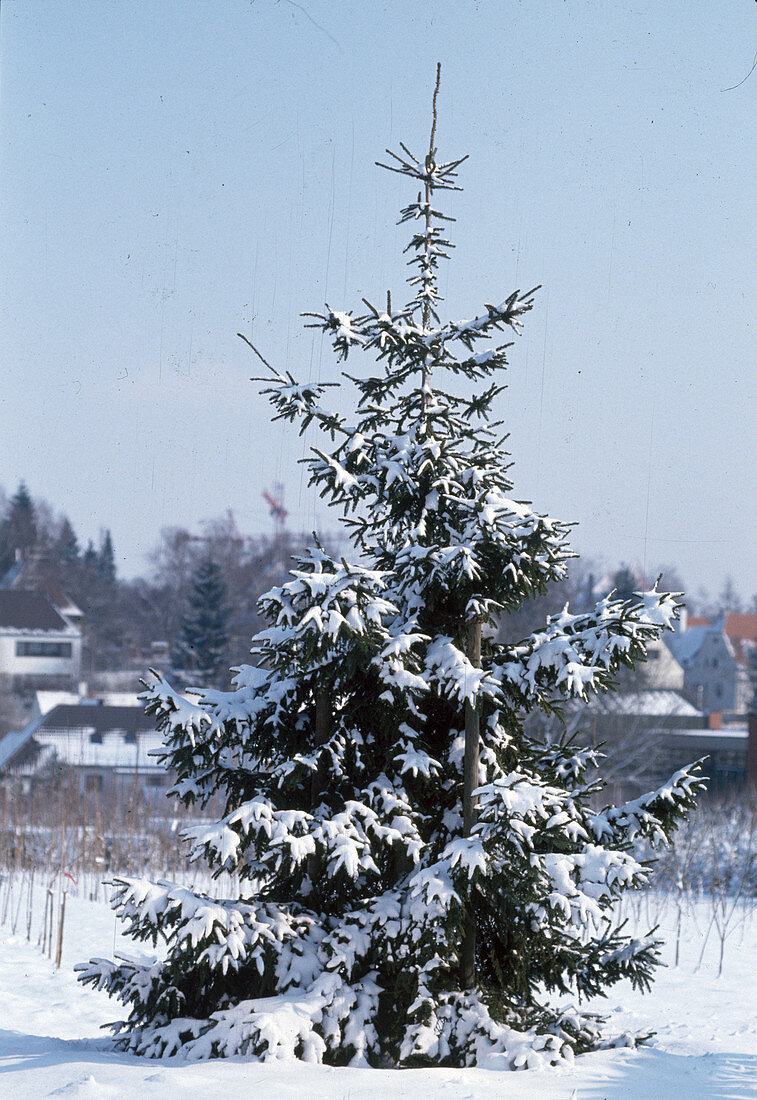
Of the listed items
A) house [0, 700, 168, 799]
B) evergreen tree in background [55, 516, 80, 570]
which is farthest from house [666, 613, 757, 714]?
house [0, 700, 168, 799]

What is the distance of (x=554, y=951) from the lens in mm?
5395

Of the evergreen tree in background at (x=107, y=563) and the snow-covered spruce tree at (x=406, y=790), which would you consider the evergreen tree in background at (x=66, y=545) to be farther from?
the snow-covered spruce tree at (x=406, y=790)

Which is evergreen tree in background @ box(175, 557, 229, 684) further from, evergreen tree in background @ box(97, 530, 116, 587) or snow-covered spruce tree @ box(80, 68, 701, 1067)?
snow-covered spruce tree @ box(80, 68, 701, 1067)

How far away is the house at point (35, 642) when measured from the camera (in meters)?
42.5

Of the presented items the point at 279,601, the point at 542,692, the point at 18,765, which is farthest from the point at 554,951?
the point at 18,765

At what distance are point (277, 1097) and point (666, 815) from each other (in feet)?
8.48

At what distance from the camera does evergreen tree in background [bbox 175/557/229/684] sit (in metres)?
37.7

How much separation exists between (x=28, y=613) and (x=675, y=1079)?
41307mm

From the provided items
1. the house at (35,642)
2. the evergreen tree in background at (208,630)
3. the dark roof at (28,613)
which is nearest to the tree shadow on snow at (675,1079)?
the evergreen tree in background at (208,630)

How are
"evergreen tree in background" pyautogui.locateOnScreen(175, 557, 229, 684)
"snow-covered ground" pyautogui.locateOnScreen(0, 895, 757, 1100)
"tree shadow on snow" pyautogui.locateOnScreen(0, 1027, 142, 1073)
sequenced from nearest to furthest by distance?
"snow-covered ground" pyautogui.locateOnScreen(0, 895, 757, 1100)
"tree shadow on snow" pyautogui.locateOnScreen(0, 1027, 142, 1073)
"evergreen tree in background" pyautogui.locateOnScreen(175, 557, 229, 684)

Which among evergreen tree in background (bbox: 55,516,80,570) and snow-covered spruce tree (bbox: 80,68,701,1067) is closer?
snow-covered spruce tree (bbox: 80,68,701,1067)

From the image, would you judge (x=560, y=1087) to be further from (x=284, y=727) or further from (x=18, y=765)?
(x=18, y=765)

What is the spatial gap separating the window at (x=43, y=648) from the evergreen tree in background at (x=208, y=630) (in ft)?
22.1

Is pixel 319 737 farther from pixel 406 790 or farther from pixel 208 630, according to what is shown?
pixel 208 630
